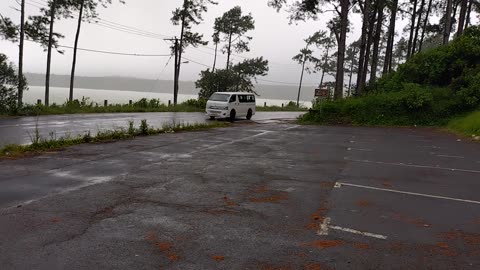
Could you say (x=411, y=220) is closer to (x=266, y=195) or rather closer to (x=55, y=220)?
(x=266, y=195)

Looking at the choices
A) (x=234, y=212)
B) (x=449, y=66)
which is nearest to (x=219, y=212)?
(x=234, y=212)

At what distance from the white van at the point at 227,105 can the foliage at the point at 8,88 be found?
1209cm

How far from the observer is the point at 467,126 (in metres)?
20.0

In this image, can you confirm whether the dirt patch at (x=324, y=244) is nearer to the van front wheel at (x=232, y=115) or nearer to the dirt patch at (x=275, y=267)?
the dirt patch at (x=275, y=267)

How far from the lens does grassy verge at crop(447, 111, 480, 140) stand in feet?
61.0

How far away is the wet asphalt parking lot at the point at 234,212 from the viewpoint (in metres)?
4.39

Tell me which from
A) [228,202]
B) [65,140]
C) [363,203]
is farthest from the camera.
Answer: [65,140]

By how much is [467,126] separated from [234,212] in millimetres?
18167

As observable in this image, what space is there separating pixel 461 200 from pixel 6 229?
7.21m

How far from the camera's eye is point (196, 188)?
745 cm

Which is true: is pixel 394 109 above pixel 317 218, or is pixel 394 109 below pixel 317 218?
above

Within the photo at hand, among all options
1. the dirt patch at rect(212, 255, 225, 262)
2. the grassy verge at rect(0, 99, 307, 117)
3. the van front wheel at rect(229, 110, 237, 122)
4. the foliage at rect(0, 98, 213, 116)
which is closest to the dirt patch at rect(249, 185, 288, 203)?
the dirt patch at rect(212, 255, 225, 262)

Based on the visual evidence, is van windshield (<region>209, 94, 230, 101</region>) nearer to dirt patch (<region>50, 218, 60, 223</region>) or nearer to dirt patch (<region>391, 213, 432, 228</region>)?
dirt patch (<region>391, 213, 432, 228</region>)

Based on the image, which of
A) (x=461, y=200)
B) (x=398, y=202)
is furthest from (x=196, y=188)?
(x=461, y=200)
